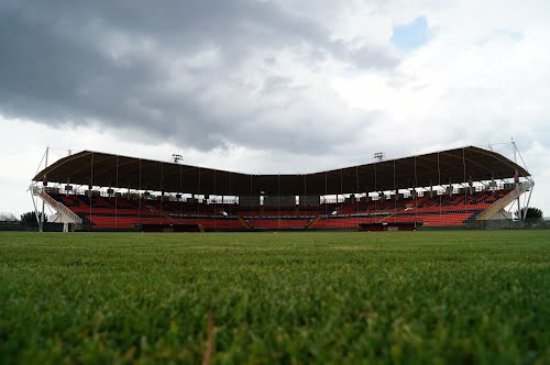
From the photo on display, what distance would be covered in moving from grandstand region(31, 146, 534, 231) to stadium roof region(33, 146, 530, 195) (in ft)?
0.31

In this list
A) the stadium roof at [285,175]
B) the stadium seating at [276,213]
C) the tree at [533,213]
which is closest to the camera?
the stadium roof at [285,175]

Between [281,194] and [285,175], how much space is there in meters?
9.17

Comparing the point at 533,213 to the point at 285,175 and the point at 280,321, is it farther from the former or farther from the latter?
the point at 280,321

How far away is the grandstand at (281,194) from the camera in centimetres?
3475

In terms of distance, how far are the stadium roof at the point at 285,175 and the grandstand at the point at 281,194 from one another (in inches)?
3.8

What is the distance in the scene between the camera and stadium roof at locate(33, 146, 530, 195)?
111 ft

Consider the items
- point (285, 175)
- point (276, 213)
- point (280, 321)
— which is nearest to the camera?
point (280, 321)


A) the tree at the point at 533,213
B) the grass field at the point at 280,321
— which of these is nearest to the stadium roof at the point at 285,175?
the tree at the point at 533,213

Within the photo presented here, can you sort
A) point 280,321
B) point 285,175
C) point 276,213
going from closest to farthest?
1. point 280,321
2. point 285,175
3. point 276,213

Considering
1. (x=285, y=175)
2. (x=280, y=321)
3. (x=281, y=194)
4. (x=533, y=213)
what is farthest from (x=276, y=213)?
(x=280, y=321)

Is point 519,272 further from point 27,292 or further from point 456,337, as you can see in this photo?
point 27,292

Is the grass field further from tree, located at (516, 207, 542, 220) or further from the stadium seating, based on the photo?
tree, located at (516, 207, 542, 220)

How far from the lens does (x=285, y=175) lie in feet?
143

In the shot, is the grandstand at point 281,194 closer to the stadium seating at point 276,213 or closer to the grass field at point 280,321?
the stadium seating at point 276,213
